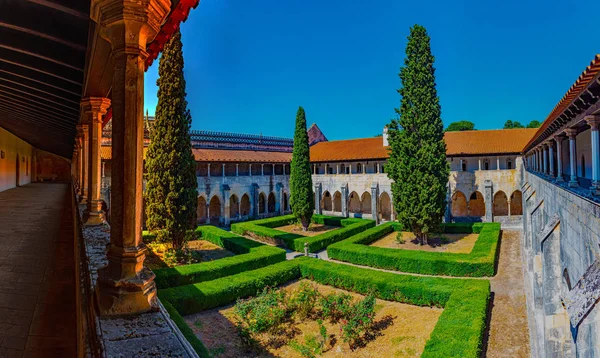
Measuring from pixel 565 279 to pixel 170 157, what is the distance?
46.6ft

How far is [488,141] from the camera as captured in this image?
2809 centimetres

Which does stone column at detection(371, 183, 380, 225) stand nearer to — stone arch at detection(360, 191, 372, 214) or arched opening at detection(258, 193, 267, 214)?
stone arch at detection(360, 191, 372, 214)

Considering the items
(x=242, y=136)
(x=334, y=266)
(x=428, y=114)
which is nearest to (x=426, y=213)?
(x=428, y=114)

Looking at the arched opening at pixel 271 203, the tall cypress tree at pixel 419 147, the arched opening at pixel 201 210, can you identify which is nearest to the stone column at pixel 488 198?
the tall cypress tree at pixel 419 147

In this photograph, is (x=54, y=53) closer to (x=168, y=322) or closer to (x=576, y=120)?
(x=168, y=322)

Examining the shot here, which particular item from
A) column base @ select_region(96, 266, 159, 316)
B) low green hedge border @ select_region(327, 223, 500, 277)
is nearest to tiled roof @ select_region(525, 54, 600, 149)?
column base @ select_region(96, 266, 159, 316)

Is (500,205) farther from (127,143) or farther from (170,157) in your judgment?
(127,143)

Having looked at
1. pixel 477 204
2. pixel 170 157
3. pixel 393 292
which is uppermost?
pixel 170 157

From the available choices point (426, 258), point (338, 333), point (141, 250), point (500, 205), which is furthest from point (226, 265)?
point (500, 205)

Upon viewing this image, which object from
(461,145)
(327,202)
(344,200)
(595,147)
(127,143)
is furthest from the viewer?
(327,202)

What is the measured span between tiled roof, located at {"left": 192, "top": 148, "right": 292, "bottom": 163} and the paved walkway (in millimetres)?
19017

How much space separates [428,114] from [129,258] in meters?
19.7

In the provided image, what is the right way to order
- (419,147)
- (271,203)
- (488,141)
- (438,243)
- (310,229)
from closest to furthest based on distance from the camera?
(438,243) → (419,147) → (310,229) → (488,141) → (271,203)

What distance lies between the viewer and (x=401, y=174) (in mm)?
20500
